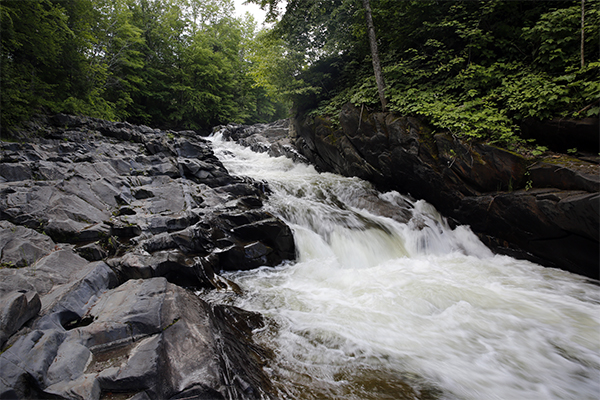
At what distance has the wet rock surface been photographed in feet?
6.82

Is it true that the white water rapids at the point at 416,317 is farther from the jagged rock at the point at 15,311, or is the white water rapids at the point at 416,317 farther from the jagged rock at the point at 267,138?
the jagged rock at the point at 267,138

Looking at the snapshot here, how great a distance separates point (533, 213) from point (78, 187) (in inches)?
435

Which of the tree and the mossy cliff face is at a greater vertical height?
the tree

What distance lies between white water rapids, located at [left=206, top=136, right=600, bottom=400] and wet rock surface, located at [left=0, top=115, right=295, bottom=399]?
0.61 metres

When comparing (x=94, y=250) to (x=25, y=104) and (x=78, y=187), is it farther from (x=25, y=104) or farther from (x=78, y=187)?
(x=25, y=104)

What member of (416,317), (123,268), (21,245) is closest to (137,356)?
(123,268)

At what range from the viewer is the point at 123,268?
4.27 meters

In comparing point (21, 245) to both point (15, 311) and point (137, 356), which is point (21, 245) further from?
point (137, 356)

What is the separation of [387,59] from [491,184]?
6.39 meters

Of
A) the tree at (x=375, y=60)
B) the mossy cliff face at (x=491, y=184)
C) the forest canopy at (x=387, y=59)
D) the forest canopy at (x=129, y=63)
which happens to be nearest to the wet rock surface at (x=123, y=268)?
the forest canopy at (x=129, y=63)

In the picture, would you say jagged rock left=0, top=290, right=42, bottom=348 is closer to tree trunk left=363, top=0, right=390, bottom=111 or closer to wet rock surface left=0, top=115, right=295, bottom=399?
wet rock surface left=0, top=115, right=295, bottom=399

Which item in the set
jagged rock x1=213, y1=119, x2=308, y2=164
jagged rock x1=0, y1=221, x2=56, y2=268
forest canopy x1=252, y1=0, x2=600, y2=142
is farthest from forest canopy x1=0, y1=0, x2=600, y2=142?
jagged rock x1=0, y1=221, x2=56, y2=268

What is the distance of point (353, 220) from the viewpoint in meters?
8.06

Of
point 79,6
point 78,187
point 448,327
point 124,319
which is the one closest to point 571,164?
point 448,327
